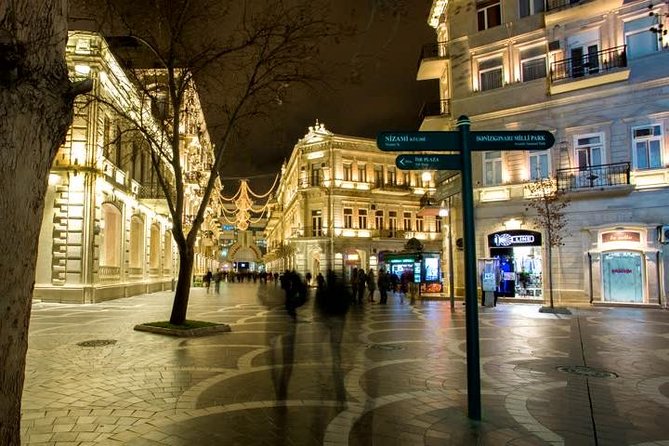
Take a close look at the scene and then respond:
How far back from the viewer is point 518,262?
1000 inches

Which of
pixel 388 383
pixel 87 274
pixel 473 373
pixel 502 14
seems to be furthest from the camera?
pixel 502 14

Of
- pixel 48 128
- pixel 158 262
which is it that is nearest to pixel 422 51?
pixel 158 262

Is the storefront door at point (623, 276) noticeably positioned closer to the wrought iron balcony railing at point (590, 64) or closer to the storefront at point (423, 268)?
the wrought iron balcony railing at point (590, 64)

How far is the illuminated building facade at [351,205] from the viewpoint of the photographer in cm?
5125

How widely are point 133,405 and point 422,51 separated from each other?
91.7 feet

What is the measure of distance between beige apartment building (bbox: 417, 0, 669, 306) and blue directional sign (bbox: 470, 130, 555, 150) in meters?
18.2

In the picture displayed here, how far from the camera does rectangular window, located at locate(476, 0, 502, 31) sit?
87.6ft

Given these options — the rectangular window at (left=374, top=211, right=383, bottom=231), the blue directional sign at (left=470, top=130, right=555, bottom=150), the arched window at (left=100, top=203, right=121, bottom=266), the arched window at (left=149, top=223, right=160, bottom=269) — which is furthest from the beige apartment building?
the rectangular window at (left=374, top=211, right=383, bottom=231)

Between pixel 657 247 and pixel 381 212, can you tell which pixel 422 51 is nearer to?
pixel 657 247

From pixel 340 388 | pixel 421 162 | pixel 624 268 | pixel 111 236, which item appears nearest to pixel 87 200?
pixel 111 236

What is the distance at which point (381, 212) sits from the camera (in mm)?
53625

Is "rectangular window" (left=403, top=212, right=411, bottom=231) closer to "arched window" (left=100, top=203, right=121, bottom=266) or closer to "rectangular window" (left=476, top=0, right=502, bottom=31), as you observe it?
"rectangular window" (left=476, top=0, right=502, bottom=31)

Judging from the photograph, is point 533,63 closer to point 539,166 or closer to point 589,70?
point 589,70

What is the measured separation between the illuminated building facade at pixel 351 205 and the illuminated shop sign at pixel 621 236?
27.7 metres
